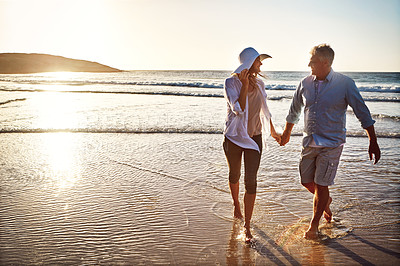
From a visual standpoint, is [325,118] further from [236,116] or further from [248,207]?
[248,207]

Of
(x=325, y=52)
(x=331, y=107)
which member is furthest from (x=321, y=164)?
(x=325, y=52)

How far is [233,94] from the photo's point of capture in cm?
349

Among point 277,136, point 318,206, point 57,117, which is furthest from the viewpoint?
point 57,117

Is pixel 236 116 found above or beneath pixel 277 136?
above

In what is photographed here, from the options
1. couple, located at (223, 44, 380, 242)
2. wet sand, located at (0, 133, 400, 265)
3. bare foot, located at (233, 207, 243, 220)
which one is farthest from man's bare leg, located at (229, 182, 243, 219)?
couple, located at (223, 44, 380, 242)

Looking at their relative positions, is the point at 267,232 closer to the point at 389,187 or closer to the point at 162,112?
the point at 389,187

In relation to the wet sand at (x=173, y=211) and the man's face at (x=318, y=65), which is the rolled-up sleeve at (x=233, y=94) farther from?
the wet sand at (x=173, y=211)

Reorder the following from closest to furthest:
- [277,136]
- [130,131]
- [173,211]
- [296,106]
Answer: [296,106] → [277,136] → [173,211] → [130,131]

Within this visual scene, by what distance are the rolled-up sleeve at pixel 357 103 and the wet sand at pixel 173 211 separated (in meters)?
1.31

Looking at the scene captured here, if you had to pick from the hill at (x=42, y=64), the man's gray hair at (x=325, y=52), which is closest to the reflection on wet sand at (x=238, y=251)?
the man's gray hair at (x=325, y=52)

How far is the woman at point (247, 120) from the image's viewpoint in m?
3.48


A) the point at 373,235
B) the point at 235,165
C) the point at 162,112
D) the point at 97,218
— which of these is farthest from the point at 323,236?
the point at 162,112

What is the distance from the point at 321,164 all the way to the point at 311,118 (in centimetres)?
49

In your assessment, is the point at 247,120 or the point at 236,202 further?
the point at 236,202
